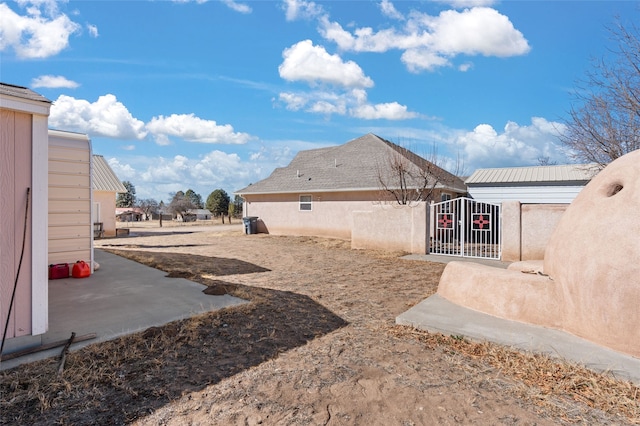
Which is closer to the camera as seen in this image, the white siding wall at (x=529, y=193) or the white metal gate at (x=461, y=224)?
the white metal gate at (x=461, y=224)

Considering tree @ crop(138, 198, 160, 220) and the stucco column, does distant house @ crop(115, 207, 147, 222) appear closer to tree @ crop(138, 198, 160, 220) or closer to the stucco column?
tree @ crop(138, 198, 160, 220)

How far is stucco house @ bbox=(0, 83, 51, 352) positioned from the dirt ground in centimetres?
59

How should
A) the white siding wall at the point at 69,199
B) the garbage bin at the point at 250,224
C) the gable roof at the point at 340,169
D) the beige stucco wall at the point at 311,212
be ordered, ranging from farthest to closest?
the garbage bin at the point at 250,224 → the gable roof at the point at 340,169 → the beige stucco wall at the point at 311,212 → the white siding wall at the point at 69,199

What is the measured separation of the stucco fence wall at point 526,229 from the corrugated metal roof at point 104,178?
750 inches

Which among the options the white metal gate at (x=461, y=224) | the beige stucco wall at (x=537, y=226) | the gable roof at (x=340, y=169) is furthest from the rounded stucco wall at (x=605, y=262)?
the gable roof at (x=340, y=169)

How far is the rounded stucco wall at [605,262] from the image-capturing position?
11.3 feet

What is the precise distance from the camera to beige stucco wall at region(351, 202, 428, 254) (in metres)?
12.1

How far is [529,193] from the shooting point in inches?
728

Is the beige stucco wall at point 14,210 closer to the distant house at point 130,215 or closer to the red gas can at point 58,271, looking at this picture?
the red gas can at point 58,271

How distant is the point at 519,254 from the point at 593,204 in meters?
7.15

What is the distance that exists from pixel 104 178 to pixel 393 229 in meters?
16.7

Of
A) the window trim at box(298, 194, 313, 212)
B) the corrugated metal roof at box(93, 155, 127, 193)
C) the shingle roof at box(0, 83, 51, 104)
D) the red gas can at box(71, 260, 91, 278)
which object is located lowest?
the red gas can at box(71, 260, 91, 278)

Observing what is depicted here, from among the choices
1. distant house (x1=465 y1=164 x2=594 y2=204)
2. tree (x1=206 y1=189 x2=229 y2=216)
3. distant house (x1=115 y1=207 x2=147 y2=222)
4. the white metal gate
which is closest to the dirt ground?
the white metal gate

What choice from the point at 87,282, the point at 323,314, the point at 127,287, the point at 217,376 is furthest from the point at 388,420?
the point at 87,282
